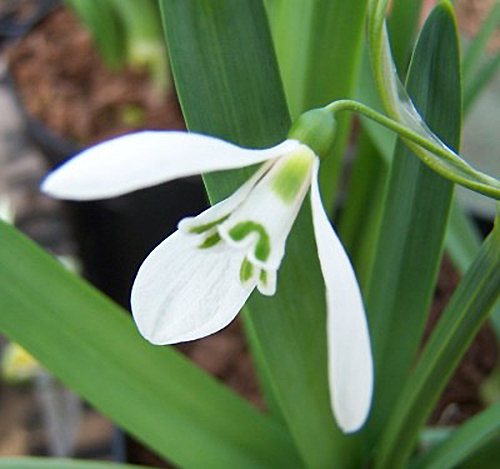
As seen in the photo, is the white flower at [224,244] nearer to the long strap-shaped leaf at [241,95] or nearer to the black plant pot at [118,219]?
the long strap-shaped leaf at [241,95]

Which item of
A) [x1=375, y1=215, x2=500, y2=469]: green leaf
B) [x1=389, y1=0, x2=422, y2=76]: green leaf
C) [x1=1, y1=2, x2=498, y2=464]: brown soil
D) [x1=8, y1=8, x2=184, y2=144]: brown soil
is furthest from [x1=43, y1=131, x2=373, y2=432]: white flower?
[x1=8, y1=8, x2=184, y2=144]: brown soil

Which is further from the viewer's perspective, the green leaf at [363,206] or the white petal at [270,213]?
the green leaf at [363,206]

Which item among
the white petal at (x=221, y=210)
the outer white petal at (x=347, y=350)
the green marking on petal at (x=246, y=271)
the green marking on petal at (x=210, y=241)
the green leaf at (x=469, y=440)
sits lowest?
the green leaf at (x=469, y=440)

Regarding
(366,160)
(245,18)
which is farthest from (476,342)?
(245,18)

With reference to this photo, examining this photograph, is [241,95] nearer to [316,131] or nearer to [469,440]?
[316,131]

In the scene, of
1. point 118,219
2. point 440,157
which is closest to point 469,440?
point 440,157

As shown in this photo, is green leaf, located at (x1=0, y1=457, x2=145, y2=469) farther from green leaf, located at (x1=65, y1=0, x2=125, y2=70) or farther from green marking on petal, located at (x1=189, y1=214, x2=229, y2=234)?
green leaf, located at (x1=65, y1=0, x2=125, y2=70)

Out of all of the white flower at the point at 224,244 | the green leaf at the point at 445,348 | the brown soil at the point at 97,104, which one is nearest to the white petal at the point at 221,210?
the white flower at the point at 224,244
